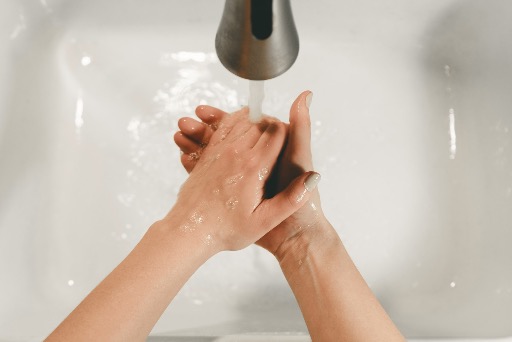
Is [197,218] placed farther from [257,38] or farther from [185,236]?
[257,38]

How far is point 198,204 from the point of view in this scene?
0.80 m

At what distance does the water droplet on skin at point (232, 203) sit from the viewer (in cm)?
79

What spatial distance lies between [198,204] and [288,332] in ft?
1.02

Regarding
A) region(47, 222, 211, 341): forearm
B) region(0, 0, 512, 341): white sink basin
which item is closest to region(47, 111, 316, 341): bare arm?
region(47, 222, 211, 341): forearm

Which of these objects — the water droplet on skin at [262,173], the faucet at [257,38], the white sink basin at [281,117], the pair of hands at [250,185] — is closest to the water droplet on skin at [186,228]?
the pair of hands at [250,185]

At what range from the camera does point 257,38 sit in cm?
41

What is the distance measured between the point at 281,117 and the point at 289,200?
1.36ft

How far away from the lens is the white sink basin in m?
0.99

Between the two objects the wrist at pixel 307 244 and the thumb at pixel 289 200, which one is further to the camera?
the wrist at pixel 307 244

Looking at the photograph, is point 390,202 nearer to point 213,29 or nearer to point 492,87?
point 492,87

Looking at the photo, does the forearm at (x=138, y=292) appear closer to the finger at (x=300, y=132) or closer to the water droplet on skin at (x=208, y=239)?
the water droplet on skin at (x=208, y=239)

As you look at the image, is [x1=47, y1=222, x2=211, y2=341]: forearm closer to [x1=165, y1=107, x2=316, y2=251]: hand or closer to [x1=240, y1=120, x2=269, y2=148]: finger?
[x1=165, y1=107, x2=316, y2=251]: hand

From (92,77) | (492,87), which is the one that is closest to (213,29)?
(92,77)

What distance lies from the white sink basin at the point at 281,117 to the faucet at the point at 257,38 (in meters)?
0.62
